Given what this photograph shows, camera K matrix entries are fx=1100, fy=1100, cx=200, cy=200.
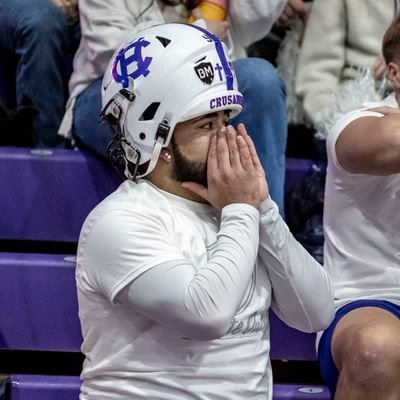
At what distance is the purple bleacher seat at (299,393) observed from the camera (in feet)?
7.47

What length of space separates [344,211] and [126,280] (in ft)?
2.24

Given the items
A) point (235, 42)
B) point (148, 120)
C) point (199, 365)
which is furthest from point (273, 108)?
point (199, 365)

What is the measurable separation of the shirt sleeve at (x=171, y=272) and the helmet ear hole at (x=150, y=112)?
19 cm

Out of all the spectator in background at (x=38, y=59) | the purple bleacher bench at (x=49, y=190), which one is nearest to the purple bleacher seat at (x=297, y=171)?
the purple bleacher bench at (x=49, y=190)

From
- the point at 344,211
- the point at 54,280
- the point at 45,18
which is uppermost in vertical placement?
the point at 45,18

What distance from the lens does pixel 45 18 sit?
2773 mm

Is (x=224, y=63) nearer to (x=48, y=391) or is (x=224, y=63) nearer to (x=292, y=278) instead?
(x=292, y=278)

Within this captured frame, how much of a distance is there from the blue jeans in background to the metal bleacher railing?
0.12 m

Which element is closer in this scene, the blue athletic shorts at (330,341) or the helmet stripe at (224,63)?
the helmet stripe at (224,63)

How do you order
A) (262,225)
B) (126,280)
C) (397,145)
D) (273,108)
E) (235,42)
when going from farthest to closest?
(235,42) < (273,108) < (397,145) < (262,225) < (126,280)

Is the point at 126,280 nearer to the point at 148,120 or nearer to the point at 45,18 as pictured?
the point at 148,120

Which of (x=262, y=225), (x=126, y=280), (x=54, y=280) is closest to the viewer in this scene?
(x=126, y=280)

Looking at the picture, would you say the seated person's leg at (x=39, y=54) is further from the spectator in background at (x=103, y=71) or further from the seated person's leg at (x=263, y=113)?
the seated person's leg at (x=263, y=113)

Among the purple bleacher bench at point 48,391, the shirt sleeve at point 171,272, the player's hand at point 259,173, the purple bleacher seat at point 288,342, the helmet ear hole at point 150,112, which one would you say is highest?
the helmet ear hole at point 150,112
